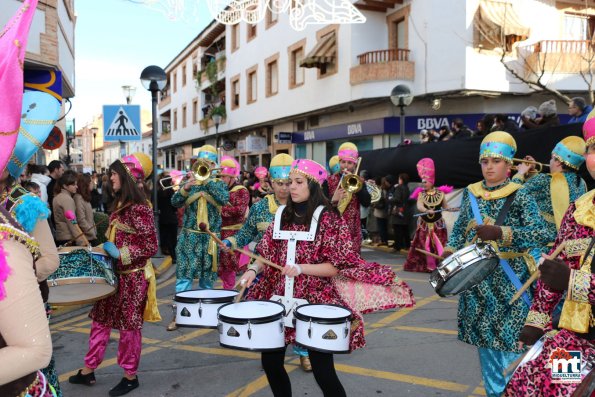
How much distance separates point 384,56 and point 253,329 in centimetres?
1647

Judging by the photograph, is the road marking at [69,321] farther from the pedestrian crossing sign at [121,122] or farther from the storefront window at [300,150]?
the storefront window at [300,150]

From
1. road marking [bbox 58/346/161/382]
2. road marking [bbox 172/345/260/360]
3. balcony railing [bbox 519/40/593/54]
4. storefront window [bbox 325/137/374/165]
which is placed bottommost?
road marking [bbox 58/346/161/382]

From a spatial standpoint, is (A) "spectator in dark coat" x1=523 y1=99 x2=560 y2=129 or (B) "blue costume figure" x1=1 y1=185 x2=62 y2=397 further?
(A) "spectator in dark coat" x1=523 y1=99 x2=560 y2=129

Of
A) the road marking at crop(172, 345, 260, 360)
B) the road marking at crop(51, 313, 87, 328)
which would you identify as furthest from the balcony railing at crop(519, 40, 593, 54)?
the road marking at crop(51, 313, 87, 328)

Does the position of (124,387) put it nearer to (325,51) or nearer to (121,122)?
(121,122)

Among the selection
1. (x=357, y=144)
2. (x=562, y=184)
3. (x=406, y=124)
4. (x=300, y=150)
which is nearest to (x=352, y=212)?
(x=562, y=184)

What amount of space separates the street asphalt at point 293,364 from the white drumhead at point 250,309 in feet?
4.61

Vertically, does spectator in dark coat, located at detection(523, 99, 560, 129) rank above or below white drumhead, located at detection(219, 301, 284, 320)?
above

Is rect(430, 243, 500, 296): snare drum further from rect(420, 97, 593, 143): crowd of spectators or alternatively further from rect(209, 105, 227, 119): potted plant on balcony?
rect(209, 105, 227, 119): potted plant on balcony

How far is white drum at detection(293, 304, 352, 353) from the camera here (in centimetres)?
293

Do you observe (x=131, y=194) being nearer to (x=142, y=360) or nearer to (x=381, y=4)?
(x=142, y=360)

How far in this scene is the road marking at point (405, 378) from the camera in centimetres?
433

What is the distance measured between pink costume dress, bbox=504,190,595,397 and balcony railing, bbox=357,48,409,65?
16344mm

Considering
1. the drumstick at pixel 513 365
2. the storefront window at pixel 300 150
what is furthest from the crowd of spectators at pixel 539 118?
the storefront window at pixel 300 150
